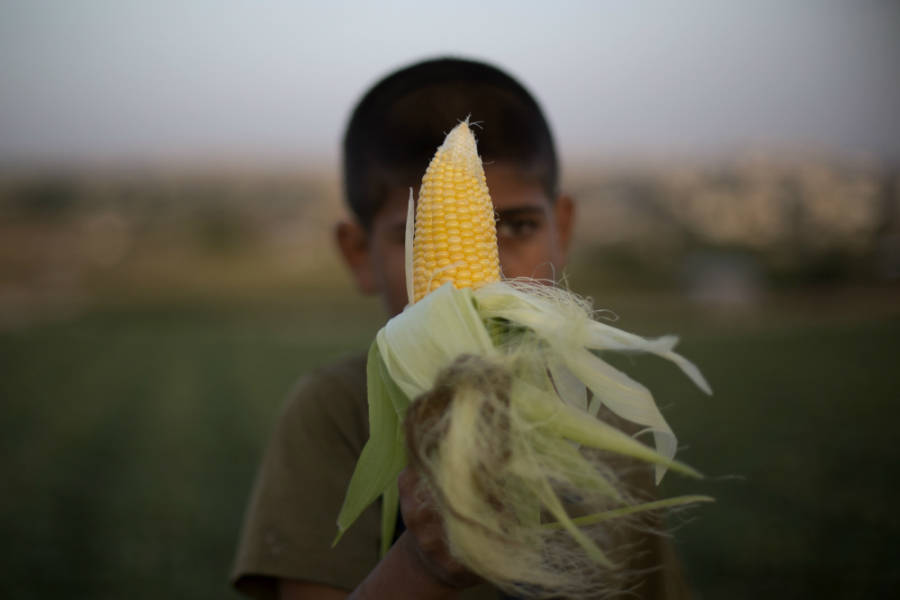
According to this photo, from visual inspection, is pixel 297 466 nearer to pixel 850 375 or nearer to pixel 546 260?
pixel 546 260

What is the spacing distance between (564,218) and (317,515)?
3.44 feet

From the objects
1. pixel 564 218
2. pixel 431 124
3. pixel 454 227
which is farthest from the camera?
pixel 564 218

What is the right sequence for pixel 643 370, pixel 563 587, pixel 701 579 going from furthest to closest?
pixel 643 370
pixel 701 579
pixel 563 587

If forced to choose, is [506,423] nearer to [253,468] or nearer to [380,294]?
[380,294]

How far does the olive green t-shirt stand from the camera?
1.46 m

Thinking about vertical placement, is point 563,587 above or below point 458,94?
below

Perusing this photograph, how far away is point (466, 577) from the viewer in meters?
0.90

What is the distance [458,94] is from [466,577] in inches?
42.7

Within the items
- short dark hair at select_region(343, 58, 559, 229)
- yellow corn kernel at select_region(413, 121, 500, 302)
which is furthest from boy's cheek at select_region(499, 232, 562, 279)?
yellow corn kernel at select_region(413, 121, 500, 302)

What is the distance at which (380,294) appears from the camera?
5.53ft

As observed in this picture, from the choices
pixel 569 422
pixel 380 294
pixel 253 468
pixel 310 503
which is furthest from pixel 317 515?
pixel 253 468

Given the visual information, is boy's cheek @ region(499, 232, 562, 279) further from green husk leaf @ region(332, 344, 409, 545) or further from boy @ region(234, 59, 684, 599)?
green husk leaf @ region(332, 344, 409, 545)

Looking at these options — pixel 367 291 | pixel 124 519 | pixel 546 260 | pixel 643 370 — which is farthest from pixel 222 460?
pixel 643 370

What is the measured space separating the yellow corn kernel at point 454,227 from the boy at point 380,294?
0.41 meters
